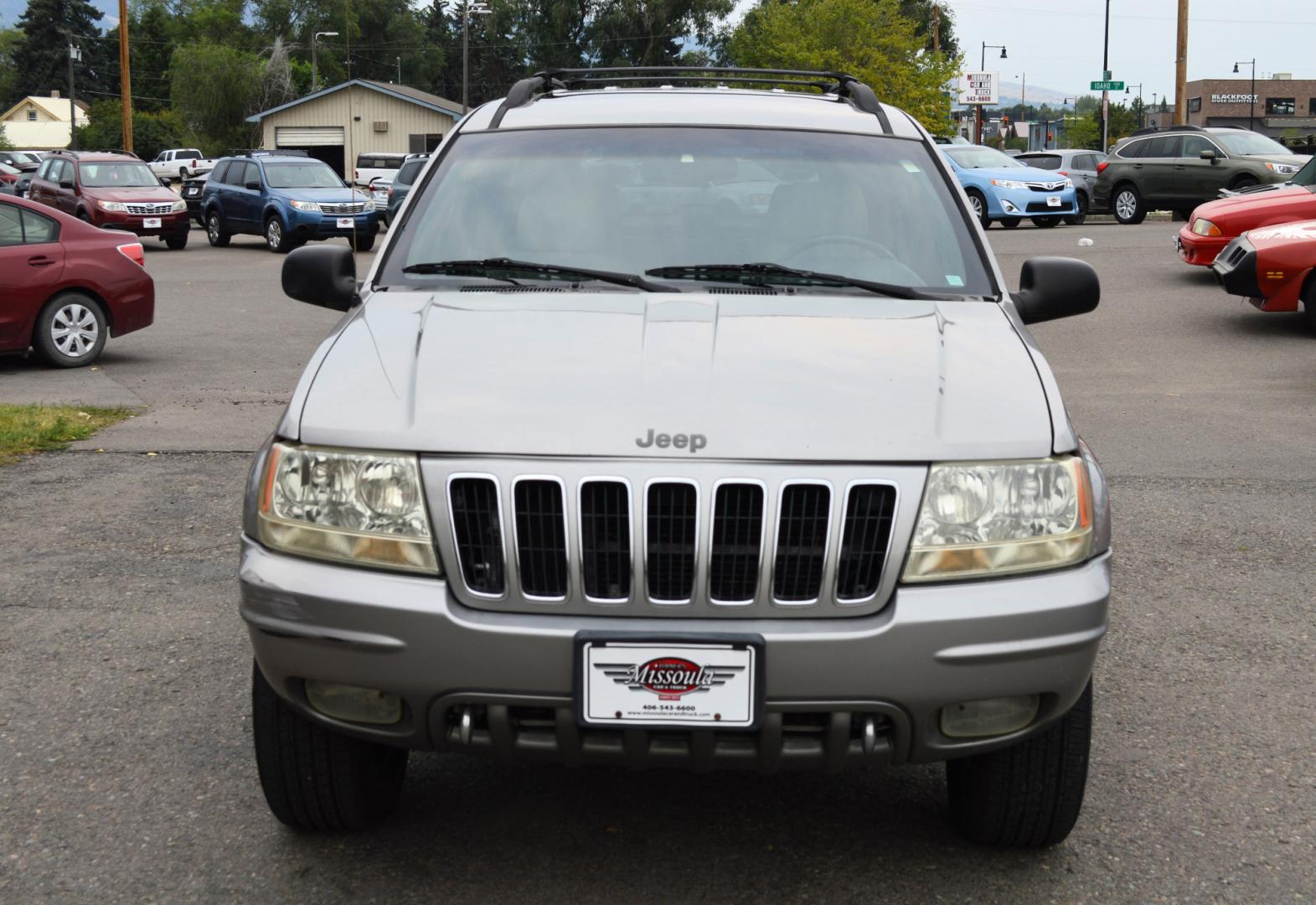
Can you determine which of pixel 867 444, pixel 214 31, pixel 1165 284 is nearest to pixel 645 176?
pixel 867 444

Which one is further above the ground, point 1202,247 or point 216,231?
point 216,231

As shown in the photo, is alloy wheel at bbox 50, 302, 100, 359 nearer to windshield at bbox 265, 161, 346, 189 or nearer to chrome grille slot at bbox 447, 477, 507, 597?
chrome grille slot at bbox 447, 477, 507, 597

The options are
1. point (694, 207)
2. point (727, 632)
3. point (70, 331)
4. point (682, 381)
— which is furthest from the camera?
point (70, 331)

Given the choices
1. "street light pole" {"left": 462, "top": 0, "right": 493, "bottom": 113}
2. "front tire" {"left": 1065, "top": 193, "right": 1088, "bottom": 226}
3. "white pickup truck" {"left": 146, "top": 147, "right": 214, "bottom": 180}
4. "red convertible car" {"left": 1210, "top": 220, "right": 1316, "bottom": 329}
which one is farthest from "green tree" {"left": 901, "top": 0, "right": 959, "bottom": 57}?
"red convertible car" {"left": 1210, "top": 220, "right": 1316, "bottom": 329}

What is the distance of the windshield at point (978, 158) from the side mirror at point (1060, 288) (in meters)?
23.7

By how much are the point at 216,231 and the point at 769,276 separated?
26527mm

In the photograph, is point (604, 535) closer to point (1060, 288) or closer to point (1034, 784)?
point (1034, 784)

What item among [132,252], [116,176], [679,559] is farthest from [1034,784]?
[116,176]

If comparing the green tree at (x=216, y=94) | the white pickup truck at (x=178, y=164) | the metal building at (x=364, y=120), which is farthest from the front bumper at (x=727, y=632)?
the green tree at (x=216, y=94)

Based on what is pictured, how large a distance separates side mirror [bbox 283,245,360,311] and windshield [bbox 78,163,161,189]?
24459mm

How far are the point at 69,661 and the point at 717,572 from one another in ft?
9.21

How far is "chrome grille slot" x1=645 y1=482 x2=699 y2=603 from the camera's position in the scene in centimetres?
287

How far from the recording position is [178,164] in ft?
197

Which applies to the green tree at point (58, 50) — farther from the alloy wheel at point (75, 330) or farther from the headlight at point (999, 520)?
the headlight at point (999, 520)
